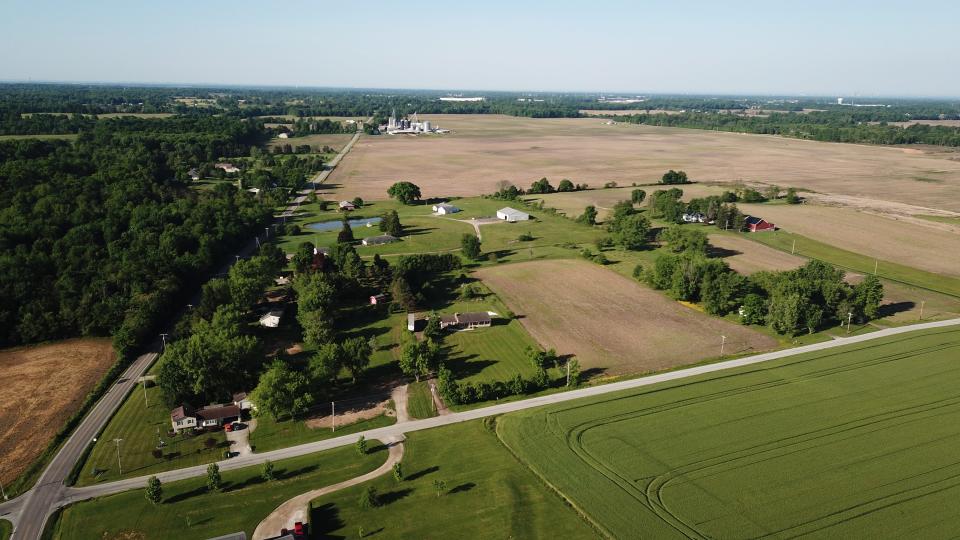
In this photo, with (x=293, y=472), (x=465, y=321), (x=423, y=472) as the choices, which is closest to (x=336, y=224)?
(x=465, y=321)

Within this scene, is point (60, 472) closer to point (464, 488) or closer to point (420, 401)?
point (420, 401)

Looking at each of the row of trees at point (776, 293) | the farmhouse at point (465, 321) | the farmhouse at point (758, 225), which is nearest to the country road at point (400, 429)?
the row of trees at point (776, 293)

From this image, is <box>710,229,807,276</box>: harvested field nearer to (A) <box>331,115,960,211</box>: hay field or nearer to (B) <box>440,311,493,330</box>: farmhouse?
(B) <box>440,311,493,330</box>: farmhouse

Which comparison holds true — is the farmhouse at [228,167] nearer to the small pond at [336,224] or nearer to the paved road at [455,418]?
the small pond at [336,224]

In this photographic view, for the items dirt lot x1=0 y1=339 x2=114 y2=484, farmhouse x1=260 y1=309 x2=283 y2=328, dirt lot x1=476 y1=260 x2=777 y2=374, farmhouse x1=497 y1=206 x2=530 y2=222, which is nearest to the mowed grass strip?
dirt lot x1=476 y1=260 x2=777 y2=374

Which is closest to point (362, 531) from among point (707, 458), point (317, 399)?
point (317, 399)

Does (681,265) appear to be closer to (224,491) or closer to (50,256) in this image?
(224,491)
